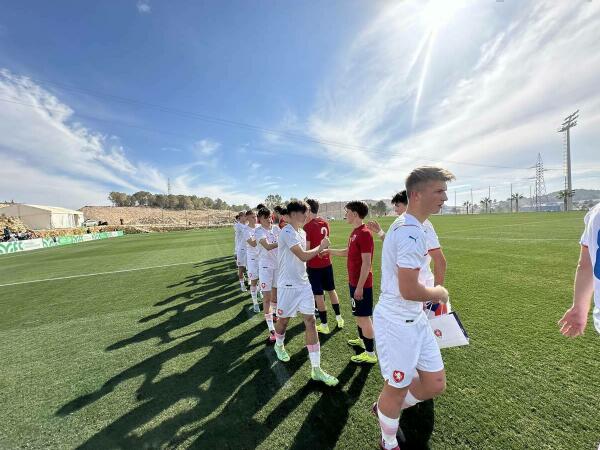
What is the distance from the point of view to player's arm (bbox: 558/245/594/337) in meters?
1.66

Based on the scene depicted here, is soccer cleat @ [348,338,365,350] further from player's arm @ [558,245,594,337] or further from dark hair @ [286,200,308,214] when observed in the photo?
player's arm @ [558,245,594,337]

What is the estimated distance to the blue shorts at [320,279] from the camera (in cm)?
494

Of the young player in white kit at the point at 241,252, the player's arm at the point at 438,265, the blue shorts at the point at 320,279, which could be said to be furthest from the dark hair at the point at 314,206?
the young player in white kit at the point at 241,252

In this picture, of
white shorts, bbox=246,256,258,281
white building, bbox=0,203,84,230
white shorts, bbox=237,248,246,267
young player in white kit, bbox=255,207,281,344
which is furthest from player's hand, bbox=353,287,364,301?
white building, bbox=0,203,84,230

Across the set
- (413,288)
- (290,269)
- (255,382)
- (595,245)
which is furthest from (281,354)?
(595,245)

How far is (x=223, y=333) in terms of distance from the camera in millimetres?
5031

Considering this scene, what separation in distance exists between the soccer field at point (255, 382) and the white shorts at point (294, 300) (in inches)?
33.3

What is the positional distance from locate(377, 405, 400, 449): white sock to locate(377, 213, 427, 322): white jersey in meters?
0.82

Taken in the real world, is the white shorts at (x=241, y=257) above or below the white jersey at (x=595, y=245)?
below

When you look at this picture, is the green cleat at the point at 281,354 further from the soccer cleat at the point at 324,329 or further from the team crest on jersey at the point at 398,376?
the team crest on jersey at the point at 398,376

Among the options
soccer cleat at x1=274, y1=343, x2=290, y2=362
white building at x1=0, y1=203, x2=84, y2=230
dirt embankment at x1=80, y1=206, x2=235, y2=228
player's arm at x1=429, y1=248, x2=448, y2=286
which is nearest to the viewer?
player's arm at x1=429, y1=248, x2=448, y2=286

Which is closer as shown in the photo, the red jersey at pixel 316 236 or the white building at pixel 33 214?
the red jersey at pixel 316 236

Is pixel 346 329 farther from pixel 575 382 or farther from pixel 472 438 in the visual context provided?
pixel 575 382

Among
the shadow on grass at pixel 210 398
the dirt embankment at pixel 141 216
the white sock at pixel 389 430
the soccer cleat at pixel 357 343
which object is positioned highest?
the dirt embankment at pixel 141 216
